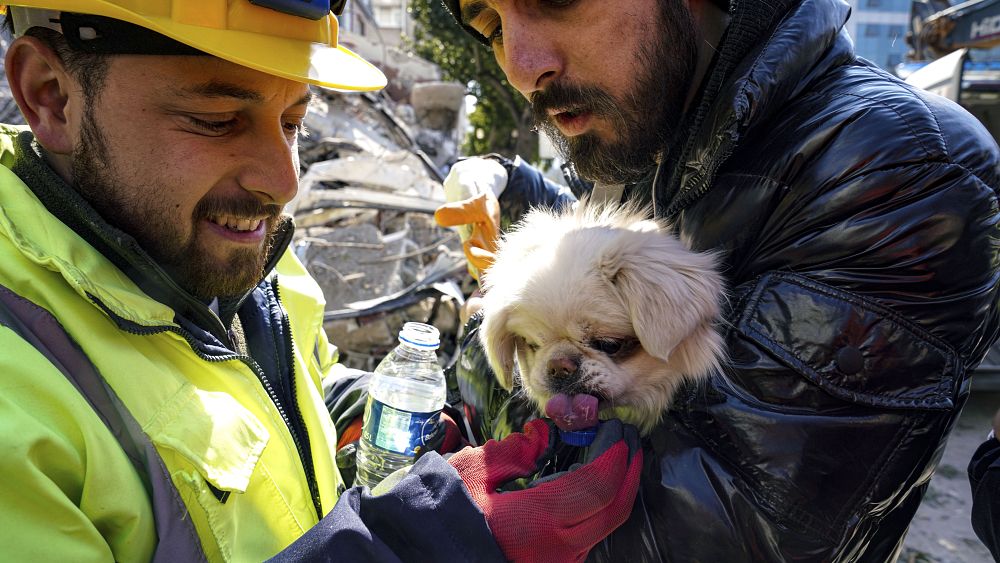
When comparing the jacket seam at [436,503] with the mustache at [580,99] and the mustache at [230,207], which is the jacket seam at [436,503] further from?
the mustache at [580,99]

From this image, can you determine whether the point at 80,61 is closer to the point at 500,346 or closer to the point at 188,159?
the point at 188,159

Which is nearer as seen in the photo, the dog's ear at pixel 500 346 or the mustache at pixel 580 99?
the mustache at pixel 580 99

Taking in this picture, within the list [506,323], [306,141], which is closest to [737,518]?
[506,323]

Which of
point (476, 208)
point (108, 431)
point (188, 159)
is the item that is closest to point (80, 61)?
point (188, 159)

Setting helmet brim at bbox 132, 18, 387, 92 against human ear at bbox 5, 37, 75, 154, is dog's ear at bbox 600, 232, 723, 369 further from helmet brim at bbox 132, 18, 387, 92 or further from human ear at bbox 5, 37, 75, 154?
human ear at bbox 5, 37, 75, 154

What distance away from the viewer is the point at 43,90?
1757mm

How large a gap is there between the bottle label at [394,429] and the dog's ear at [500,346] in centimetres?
41

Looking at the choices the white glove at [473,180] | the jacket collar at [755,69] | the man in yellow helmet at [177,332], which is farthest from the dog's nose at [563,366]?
the white glove at [473,180]

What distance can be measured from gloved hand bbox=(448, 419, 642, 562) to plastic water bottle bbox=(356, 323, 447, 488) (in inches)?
14.2

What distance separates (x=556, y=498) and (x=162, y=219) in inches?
48.7

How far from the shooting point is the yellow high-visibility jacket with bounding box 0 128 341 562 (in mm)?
1202

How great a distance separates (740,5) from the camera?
1.95 meters

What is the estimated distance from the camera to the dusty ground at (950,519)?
4.88 meters

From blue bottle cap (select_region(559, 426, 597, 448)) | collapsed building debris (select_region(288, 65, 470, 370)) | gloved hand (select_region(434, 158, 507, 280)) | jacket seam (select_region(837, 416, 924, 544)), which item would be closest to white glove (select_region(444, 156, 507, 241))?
gloved hand (select_region(434, 158, 507, 280))
